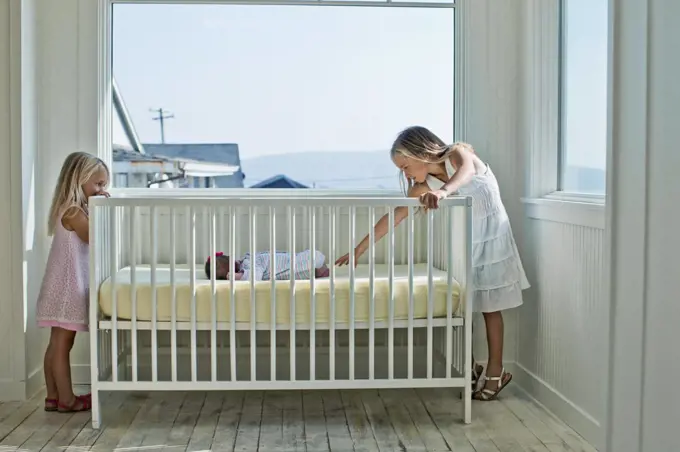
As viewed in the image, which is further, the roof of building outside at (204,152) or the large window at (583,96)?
the roof of building outside at (204,152)

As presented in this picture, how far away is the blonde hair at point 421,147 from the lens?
10.9 feet

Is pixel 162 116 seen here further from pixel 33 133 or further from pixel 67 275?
pixel 67 275

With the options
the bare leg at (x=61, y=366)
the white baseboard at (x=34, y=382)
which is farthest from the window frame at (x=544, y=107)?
the white baseboard at (x=34, y=382)

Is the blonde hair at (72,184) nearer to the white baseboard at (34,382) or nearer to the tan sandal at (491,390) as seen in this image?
the white baseboard at (34,382)

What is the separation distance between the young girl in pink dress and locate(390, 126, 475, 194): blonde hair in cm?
115

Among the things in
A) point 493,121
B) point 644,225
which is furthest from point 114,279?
point 644,225

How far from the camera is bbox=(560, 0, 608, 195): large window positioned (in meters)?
2.98

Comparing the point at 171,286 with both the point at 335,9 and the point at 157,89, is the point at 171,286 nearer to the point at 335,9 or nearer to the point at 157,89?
the point at 157,89

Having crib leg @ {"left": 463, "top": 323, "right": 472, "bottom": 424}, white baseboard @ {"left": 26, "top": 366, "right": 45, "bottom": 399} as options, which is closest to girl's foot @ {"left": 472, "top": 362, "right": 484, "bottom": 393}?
crib leg @ {"left": 463, "top": 323, "right": 472, "bottom": 424}

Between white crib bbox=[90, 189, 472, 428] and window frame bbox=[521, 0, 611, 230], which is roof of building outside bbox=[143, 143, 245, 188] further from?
window frame bbox=[521, 0, 611, 230]

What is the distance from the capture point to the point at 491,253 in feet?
11.0

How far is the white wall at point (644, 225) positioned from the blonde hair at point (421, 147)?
1762mm

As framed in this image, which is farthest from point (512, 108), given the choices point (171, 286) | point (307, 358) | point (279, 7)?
point (171, 286)

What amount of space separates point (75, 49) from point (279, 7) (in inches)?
36.5
